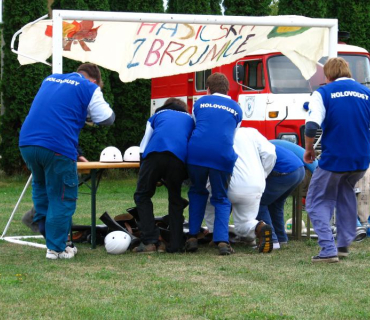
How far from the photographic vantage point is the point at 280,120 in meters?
13.1

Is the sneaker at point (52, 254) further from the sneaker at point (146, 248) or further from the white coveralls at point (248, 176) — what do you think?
the white coveralls at point (248, 176)

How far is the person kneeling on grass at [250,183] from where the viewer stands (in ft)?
25.9

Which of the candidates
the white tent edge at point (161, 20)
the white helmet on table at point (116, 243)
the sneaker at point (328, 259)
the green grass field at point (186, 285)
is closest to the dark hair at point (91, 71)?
the white tent edge at point (161, 20)

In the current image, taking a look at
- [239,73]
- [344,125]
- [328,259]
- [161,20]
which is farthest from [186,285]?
[239,73]

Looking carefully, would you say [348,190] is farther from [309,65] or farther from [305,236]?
[309,65]

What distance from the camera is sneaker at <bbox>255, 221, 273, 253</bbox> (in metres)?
7.80

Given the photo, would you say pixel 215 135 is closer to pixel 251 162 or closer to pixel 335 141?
pixel 251 162

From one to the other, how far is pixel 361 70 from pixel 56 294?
370 inches

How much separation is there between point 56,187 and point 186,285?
6.14ft

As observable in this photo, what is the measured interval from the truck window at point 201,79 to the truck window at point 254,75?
1037mm

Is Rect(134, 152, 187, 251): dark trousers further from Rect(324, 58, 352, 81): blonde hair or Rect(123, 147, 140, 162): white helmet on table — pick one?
Rect(324, 58, 352, 81): blonde hair

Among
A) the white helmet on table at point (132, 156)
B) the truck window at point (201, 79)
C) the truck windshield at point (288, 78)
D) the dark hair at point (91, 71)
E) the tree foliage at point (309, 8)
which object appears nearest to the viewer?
the dark hair at point (91, 71)

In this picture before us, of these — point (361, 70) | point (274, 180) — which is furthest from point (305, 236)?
point (361, 70)

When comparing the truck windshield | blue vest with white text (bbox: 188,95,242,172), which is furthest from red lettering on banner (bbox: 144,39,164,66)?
the truck windshield
